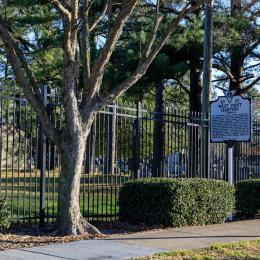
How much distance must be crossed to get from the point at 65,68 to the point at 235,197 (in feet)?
20.9

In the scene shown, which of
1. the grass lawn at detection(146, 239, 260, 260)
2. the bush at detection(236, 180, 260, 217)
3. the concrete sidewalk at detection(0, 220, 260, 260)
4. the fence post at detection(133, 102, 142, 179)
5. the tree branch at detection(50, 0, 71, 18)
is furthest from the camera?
the bush at detection(236, 180, 260, 217)

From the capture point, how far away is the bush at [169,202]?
1136 centimetres

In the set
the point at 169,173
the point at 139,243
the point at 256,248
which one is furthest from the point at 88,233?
the point at 169,173

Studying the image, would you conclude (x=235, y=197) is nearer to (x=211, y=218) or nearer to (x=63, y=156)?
(x=211, y=218)

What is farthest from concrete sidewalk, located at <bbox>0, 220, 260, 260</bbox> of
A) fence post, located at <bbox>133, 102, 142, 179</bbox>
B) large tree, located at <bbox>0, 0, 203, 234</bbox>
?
fence post, located at <bbox>133, 102, 142, 179</bbox>

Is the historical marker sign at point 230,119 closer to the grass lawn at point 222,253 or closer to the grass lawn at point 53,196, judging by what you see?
the grass lawn at point 53,196

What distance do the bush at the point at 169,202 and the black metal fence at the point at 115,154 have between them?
0.90 meters

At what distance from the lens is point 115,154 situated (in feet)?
47.6

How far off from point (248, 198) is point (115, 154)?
11.7ft

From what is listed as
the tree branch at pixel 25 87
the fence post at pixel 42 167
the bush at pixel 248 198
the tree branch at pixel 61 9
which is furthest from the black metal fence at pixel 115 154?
the tree branch at pixel 61 9

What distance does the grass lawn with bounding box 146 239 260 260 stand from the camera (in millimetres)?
8148

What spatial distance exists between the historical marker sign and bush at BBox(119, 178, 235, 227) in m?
1.79

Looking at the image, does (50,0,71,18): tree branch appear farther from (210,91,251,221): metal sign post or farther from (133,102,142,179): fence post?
(210,91,251,221): metal sign post

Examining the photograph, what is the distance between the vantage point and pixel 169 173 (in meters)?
15.1
